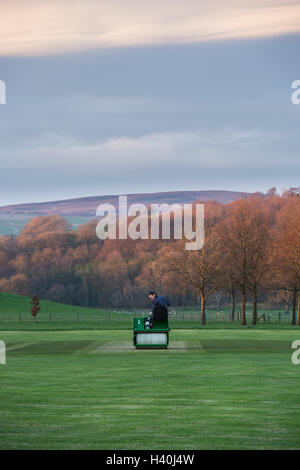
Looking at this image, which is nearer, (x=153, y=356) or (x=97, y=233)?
(x=153, y=356)

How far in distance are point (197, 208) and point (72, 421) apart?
302 feet

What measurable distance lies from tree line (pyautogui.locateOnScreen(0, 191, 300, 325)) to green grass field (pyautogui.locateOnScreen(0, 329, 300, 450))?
49.7 meters

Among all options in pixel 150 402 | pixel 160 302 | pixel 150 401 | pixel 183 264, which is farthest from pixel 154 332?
pixel 183 264

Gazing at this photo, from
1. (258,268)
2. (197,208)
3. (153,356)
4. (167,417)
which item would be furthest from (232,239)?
(167,417)

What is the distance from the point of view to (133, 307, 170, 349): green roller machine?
33.9 meters

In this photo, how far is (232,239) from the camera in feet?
271

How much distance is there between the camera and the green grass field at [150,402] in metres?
12.6

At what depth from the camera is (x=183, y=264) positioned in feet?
279

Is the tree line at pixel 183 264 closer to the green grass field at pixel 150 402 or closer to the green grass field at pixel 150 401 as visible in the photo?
the green grass field at pixel 150 401

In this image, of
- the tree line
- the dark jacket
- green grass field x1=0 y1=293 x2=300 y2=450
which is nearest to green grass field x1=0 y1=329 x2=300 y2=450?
green grass field x1=0 y1=293 x2=300 y2=450

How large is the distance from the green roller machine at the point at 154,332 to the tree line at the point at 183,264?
137 ft

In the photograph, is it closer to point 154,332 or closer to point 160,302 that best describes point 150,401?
point 160,302

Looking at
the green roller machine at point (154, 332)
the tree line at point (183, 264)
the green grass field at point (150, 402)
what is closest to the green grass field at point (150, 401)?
the green grass field at point (150, 402)
